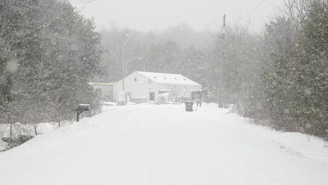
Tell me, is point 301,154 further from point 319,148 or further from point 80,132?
point 80,132

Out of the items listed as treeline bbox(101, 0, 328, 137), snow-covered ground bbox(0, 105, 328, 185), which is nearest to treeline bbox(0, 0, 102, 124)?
snow-covered ground bbox(0, 105, 328, 185)

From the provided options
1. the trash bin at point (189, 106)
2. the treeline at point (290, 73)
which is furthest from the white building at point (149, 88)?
the trash bin at point (189, 106)

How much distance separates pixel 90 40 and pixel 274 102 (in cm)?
1572

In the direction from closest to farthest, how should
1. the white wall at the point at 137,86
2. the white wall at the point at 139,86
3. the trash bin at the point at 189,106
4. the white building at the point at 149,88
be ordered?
the trash bin at the point at 189,106, the white building at the point at 149,88, the white wall at the point at 139,86, the white wall at the point at 137,86

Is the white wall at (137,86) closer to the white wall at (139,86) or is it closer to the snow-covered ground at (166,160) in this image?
the white wall at (139,86)

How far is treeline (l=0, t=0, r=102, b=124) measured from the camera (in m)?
10.2

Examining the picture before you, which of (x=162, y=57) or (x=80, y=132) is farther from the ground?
(x=162, y=57)

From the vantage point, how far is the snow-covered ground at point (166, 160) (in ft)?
19.0

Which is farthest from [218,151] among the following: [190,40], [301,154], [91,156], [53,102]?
[190,40]

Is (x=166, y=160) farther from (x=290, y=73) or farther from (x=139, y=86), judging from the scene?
(x=139, y=86)

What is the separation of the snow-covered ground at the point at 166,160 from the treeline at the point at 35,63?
7.01 feet

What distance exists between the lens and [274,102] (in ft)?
44.9

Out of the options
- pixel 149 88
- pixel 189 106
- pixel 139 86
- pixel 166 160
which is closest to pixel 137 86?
pixel 139 86

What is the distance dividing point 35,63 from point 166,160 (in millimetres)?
8948
